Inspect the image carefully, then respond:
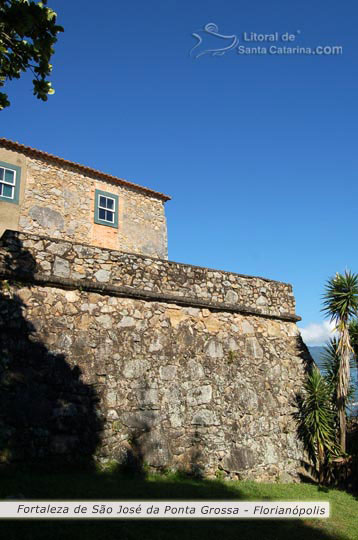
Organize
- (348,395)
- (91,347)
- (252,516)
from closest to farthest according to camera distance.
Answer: (252,516), (91,347), (348,395)

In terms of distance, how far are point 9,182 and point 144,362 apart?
28.3 ft

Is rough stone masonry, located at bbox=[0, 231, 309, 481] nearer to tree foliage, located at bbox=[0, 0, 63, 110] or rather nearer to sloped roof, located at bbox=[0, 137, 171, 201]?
tree foliage, located at bbox=[0, 0, 63, 110]

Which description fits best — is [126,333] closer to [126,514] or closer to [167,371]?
[167,371]

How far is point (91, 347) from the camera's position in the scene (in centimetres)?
831

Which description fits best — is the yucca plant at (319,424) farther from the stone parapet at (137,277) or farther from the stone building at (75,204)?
the stone building at (75,204)

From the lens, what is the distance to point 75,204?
15.6 metres

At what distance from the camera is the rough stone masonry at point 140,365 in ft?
24.8

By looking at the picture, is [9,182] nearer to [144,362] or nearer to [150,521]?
[144,362]

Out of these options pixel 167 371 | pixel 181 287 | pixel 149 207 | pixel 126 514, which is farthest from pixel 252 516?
pixel 149 207

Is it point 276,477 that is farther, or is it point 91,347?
point 276,477

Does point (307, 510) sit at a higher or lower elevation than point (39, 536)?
lower

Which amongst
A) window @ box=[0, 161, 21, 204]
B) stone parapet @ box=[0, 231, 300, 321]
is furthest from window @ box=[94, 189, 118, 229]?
stone parapet @ box=[0, 231, 300, 321]

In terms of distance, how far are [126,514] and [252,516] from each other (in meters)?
2.13
